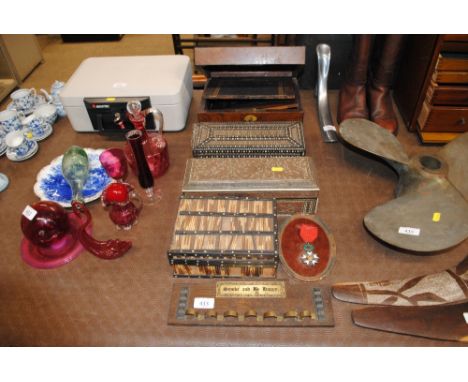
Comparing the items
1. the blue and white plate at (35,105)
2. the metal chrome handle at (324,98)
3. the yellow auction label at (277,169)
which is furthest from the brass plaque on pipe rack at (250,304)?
the blue and white plate at (35,105)

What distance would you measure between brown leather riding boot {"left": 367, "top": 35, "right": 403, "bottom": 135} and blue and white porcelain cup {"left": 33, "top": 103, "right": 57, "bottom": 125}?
1.41 m

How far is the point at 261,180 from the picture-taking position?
3.68ft

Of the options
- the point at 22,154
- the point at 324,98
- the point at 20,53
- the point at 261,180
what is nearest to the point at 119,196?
the point at 261,180

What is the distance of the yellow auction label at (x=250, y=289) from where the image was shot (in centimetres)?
97

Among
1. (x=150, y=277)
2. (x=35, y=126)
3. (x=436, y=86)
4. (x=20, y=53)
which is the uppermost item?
(x=436, y=86)

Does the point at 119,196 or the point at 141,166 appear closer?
the point at 119,196

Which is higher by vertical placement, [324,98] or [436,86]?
[436,86]

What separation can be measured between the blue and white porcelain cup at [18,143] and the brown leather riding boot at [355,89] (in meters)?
1.31

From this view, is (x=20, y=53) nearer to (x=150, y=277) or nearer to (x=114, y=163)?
(x=114, y=163)

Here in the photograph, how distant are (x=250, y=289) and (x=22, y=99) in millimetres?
1364

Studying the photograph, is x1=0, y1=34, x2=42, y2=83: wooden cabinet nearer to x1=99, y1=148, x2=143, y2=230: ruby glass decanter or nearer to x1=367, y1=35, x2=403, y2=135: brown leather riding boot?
x1=99, y1=148, x2=143, y2=230: ruby glass decanter

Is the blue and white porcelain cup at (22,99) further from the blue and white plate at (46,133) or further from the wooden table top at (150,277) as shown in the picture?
the wooden table top at (150,277)

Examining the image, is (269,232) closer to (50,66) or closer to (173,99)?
(173,99)

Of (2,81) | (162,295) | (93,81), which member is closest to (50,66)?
(2,81)
